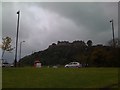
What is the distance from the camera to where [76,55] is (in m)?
94.6

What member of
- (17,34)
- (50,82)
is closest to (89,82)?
(50,82)

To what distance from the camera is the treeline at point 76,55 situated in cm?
6912

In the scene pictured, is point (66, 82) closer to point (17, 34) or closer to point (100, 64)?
point (17, 34)

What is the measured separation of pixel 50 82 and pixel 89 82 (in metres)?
2.63

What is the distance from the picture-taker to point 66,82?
20.4 metres

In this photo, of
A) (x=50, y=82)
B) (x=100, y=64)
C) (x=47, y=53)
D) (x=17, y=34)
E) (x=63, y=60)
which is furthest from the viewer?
(x=47, y=53)

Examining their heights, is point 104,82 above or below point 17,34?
below

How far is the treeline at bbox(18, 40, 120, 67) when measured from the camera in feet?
227

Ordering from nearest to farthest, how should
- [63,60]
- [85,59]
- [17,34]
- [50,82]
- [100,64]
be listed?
[50,82], [17,34], [100,64], [85,59], [63,60]

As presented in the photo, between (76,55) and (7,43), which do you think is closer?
(7,43)

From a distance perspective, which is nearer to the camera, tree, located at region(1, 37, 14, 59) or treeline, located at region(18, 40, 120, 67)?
tree, located at region(1, 37, 14, 59)

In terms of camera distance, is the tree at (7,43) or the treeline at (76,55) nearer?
the tree at (7,43)

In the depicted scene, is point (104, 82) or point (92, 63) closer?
point (104, 82)

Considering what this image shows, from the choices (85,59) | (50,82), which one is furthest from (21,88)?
(85,59)
